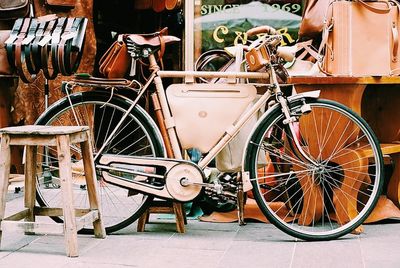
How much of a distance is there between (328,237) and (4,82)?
11.4ft

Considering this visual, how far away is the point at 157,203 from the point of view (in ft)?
15.6

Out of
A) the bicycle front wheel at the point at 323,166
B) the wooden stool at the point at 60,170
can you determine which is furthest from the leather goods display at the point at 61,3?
the bicycle front wheel at the point at 323,166

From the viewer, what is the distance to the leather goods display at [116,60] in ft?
14.9

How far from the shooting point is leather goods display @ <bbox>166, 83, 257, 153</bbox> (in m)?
4.56

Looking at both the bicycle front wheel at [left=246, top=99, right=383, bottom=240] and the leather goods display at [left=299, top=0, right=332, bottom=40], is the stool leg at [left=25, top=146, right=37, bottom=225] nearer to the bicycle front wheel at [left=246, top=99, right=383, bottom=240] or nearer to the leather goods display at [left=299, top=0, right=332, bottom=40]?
the bicycle front wheel at [left=246, top=99, right=383, bottom=240]

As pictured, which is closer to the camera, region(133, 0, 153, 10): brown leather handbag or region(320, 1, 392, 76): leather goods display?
region(320, 1, 392, 76): leather goods display

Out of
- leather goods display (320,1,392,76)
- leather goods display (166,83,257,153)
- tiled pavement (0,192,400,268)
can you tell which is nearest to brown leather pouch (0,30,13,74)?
tiled pavement (0,192,400,268)

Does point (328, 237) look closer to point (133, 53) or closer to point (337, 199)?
point (337, 199)

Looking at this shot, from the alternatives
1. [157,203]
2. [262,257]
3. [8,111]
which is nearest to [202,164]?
[157,203]

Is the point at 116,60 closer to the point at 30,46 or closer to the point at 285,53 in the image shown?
the point at 30,46

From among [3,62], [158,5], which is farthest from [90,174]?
[158,5]

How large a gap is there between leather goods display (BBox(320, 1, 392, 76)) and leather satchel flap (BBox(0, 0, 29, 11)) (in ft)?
9.03

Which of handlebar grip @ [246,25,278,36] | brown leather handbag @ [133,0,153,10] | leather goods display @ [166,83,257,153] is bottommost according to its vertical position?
leather goods display @ [166,83,257,153]

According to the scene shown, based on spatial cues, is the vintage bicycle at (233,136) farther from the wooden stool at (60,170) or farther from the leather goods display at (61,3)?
the leather goods display at (61,3)
